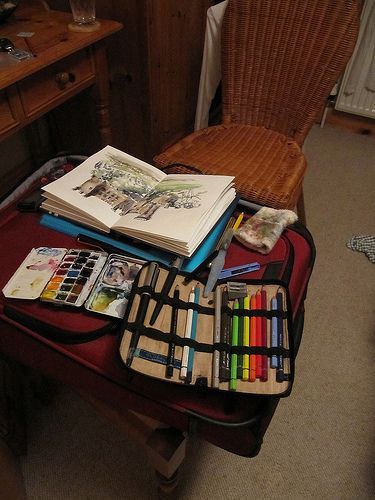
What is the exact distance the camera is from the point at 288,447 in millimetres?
998

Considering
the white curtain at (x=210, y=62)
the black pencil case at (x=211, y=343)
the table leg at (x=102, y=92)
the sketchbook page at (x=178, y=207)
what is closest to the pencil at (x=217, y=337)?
the black pencil case at (x=211, y=343)

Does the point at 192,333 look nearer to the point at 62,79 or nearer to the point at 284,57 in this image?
the point at 62,79

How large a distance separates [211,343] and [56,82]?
821 mm

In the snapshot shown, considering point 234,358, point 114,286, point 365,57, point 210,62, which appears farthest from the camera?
point 365,57

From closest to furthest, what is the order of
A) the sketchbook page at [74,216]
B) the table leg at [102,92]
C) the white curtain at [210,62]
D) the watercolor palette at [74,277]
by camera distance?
Result: the watercolor palette at [74,277]
the sketchbook page at [74,216]
the table leg at [102,92]
the white curtain at [210,62]

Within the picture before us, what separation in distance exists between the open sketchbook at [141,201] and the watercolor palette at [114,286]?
57 millimetres

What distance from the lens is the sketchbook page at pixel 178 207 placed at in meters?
0.75

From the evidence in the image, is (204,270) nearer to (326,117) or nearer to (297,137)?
(297,137)

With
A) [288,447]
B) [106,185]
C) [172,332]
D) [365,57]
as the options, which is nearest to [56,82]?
[106,185]

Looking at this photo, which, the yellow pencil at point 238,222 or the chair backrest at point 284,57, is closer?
the yellow pencil at point 238,222

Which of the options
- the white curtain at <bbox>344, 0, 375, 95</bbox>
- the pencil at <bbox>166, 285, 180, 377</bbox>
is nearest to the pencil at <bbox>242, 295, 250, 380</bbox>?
the pencil at <bbox>166, 285, 180, 377</bbox>

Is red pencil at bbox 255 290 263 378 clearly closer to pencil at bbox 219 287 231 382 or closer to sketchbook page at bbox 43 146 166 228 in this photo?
pencil at bbox 219 287 231 382

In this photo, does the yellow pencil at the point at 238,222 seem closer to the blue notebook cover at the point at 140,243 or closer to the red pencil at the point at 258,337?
the blue notebook cover at the point at 140,243

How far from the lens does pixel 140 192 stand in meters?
0.88
